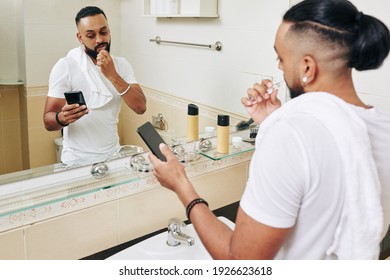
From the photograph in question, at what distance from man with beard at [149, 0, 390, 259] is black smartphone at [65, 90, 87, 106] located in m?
0.53

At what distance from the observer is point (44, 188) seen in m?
1.05

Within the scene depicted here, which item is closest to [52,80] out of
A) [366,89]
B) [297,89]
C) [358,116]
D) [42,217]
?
[42,217]

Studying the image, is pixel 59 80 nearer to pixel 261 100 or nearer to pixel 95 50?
pixel 95 50

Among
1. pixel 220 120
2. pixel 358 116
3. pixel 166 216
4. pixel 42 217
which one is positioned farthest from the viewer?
pixel 220 120

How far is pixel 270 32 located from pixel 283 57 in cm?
73

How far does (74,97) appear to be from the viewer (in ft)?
3.64

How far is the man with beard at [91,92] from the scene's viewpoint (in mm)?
1086

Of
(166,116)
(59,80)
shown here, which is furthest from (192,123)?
(59,80)

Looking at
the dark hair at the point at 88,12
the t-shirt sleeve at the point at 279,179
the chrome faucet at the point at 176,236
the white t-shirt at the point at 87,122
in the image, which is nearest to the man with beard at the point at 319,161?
the t-shirt sleeve at the point at 279,179

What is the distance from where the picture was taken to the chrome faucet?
115 cm

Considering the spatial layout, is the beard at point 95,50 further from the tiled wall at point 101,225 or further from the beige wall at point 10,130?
the tiled wall at point 101,225

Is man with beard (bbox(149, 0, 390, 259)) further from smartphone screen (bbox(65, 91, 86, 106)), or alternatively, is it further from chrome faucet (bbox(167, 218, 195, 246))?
smartphone screen (bbox(65, 91, 86, 106))

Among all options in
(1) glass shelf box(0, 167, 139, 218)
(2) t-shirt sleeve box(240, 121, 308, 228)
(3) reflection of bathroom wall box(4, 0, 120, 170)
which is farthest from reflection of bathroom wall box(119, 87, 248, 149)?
(2) t-shirt sleeve box(240, 121, 308, 228)
